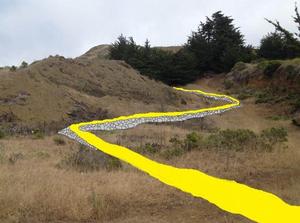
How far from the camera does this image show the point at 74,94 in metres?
29.3

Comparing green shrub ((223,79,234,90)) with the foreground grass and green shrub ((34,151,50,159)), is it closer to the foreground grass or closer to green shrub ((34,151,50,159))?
the foreground grass

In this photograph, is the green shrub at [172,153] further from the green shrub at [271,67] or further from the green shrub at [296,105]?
the green shrub at [271,67]

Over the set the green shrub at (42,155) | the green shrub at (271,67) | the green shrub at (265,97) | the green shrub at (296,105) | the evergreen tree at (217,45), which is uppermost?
the evergreen tree at (217,45)

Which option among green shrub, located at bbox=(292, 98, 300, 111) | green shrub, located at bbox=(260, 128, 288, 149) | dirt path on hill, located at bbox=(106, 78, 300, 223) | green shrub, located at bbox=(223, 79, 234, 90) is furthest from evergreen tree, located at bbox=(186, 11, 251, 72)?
green shrub, located at bbox=(260, 128, 288, 149)

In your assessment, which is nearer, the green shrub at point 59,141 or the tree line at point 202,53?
the green shrub at point 59,141

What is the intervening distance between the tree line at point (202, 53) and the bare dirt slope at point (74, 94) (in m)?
10.4

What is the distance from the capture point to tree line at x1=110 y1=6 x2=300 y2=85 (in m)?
51.5

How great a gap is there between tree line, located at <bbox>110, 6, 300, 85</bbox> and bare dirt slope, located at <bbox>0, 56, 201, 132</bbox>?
10.4m

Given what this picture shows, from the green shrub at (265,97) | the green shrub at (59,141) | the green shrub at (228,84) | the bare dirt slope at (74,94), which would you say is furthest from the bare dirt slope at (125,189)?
the green shrub at (228,84)

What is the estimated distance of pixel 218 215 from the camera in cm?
799

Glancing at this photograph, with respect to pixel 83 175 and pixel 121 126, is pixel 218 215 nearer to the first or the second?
pixel 83 175

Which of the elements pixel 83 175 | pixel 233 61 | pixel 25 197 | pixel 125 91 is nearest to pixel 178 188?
pixel 83 175

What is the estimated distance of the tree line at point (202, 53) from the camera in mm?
51500

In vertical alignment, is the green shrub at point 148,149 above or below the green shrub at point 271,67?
below
